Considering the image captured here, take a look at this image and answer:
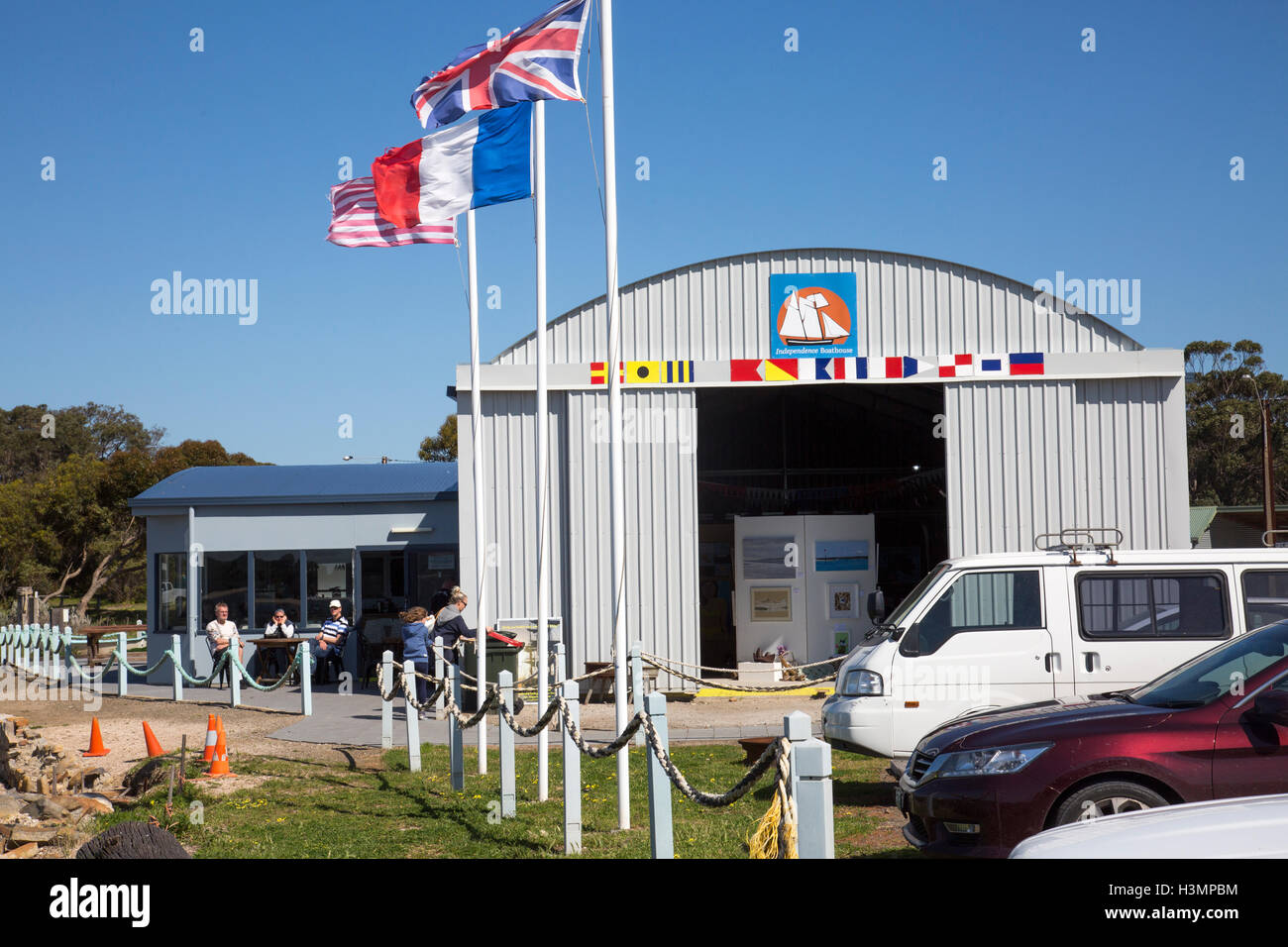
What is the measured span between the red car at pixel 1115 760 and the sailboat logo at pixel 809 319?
12423 mm

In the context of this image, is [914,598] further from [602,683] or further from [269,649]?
[269,649]

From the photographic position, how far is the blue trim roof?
78.3 ft

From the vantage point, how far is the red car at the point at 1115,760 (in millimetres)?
6465

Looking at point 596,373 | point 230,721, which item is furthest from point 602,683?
point 230,721

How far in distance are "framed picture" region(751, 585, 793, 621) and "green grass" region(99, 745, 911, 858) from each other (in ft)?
26.8

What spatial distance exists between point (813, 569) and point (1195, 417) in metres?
44.8

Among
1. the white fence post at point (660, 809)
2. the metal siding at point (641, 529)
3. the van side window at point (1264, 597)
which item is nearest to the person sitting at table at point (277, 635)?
the metal siding at point (641, 529)

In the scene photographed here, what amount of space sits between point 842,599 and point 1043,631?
1130 centimetres

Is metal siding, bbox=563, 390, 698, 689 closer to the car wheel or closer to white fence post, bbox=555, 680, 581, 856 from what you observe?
white fence post, bbox=555, 680, 581, 856

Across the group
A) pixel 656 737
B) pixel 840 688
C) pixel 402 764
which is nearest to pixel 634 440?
pixel 402 764

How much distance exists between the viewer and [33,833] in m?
9.35

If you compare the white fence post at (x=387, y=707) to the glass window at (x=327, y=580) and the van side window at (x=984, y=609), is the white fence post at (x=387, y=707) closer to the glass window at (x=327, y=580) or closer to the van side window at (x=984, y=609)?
the van side window at (x=984, y=609)


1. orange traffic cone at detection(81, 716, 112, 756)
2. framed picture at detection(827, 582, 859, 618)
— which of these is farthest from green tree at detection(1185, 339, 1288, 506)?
orange traffic cone at detection(81, 716, 112, 756)
